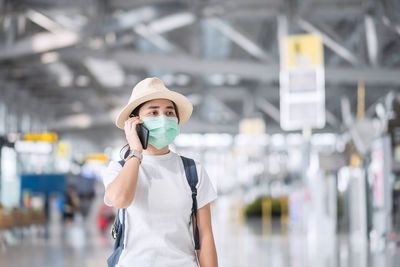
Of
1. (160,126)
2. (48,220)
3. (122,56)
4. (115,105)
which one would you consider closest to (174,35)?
(122,56)

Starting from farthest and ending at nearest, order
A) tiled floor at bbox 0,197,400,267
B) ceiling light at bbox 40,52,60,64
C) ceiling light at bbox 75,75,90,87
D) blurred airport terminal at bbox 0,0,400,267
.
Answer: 1. ceiling light at bbox 75,75,90,87
2. ceiling light at bbox 40,52,60,64
3. blurred airport terminal at bbox 0,0,400,267
4. tiled floor at bbox 0,197,400,267

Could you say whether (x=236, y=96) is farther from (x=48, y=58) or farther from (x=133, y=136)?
(x=133, y=136)

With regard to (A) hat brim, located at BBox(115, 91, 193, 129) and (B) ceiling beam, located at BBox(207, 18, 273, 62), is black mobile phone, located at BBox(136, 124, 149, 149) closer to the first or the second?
(A) hat brim, located at BBox(115, 91, 193, 129)

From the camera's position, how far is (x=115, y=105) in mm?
42969

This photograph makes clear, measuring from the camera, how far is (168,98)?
2.87 metres

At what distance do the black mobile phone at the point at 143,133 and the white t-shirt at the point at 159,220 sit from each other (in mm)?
94

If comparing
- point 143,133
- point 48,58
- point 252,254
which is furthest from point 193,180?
point 48,58

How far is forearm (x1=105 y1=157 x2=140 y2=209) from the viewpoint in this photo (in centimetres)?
253

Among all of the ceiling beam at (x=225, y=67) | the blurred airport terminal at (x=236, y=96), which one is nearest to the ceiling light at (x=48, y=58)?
the blurred airport terminal at (x=236, y=96)

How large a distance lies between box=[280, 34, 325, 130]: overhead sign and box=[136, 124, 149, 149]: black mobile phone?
9549 mm

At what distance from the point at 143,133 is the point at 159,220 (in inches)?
14.4

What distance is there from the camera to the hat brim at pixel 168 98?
2.80m

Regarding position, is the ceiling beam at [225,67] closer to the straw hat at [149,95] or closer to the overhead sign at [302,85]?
the overhead sign at [302,85]

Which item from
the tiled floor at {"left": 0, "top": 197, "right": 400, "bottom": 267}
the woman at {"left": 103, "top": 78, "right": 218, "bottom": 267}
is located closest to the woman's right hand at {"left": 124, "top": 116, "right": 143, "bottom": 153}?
the woman at {"left": 103, "top": 78, "right": 218, "bottom": 267}
